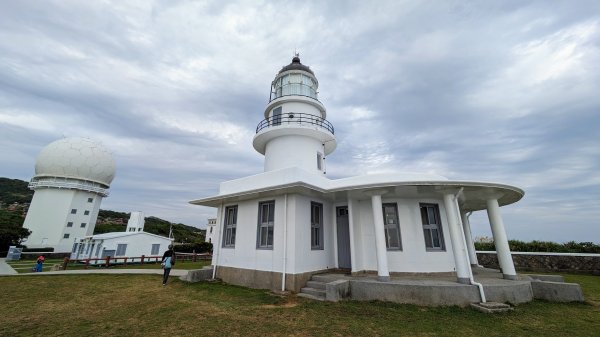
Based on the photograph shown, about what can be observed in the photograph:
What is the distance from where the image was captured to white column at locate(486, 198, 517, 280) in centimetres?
819

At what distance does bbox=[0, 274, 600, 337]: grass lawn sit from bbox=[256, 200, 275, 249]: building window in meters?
1.90

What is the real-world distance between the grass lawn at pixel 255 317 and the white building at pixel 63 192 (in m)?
23.6

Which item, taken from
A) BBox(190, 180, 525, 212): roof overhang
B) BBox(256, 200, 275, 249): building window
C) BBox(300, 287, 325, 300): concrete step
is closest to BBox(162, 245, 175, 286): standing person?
BBox(190, 180, 525, 212): roof overhang

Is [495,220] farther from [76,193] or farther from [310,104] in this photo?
[76,193]

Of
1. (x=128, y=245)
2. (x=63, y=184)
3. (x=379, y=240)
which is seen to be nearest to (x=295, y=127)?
(x=379, y=240)

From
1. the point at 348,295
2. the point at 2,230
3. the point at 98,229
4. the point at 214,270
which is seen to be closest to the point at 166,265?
the point at 214,270

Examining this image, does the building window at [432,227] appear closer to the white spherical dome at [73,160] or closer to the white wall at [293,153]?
the white wall at [293,153]

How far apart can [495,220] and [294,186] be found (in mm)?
7639

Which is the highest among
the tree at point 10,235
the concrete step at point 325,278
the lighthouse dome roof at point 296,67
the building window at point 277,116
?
the lighthouse dome roof at point 296,67

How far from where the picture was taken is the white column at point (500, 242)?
8.19 metres

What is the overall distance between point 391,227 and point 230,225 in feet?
24.0

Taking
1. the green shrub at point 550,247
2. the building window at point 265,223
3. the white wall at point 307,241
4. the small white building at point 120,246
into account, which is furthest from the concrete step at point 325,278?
the small white building at point 120,246

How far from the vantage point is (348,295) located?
7.67 meters

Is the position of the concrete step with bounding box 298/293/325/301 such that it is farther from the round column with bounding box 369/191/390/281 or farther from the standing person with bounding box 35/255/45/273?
the standing person with bounding box 35/255/45/273
